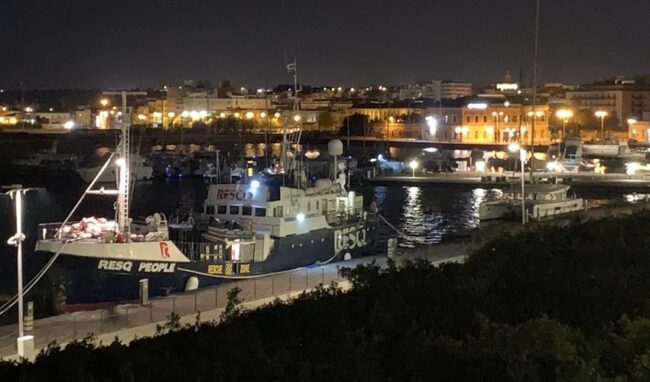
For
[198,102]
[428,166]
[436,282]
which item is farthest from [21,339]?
[198,102]

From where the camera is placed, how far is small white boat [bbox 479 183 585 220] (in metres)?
33.3

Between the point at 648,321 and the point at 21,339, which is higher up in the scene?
the point at 648,321

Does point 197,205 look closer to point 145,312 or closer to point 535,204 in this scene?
point 535,204

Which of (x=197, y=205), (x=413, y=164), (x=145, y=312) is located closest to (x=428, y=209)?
(x=197, y=205)

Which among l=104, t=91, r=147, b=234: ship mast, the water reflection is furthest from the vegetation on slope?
the water reflection

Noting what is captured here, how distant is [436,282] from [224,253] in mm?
8508

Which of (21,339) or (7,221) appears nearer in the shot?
(21,339)

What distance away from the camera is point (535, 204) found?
33.4 metres

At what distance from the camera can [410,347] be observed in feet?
22.2

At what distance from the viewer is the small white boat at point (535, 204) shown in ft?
109

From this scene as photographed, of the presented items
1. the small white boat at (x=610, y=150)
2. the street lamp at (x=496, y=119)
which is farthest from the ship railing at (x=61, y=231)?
the street lamp at (x=496, y=119)

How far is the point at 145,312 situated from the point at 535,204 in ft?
76.4

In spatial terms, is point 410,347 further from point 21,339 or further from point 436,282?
point 21,339

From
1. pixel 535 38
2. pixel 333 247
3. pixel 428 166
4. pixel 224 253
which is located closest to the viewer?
pixel 224 253
